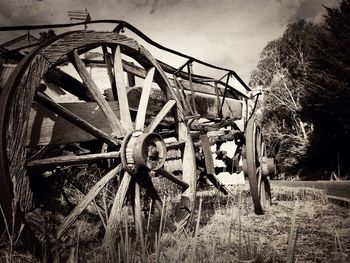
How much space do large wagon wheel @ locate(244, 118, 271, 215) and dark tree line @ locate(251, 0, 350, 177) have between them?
4.21 metres

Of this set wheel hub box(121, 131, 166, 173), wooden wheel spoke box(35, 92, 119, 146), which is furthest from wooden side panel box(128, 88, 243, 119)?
wooden wheel spoke box(35, 92, 119, 146)

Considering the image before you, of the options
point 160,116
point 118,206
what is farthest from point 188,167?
point 118,206

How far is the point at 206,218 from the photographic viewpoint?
141 inches

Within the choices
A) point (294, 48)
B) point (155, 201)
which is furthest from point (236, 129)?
point (294, 48)

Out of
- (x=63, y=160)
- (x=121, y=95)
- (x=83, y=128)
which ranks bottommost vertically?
(x=63, y=160)

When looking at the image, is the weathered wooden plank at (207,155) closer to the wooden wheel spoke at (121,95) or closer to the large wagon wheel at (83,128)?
the large wagon wheel at (83,128)

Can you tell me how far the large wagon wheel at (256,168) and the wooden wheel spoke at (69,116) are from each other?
192 centimetres

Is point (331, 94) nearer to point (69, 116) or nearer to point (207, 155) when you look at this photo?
point (207, 155)

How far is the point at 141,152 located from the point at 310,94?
1529 cm

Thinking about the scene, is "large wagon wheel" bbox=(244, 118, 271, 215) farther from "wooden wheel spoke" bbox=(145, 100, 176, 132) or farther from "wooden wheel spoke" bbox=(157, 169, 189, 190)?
"wooden wheel spoke" bbox=(145, 100, 176, 132)

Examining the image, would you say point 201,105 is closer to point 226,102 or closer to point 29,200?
point 226,102

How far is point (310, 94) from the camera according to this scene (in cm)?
1573

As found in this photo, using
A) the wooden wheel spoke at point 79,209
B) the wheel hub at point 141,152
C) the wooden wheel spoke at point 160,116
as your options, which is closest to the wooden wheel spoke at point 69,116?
the wheel hub at point 141,152

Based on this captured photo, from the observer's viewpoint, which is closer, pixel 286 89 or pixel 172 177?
pixel 172 177
